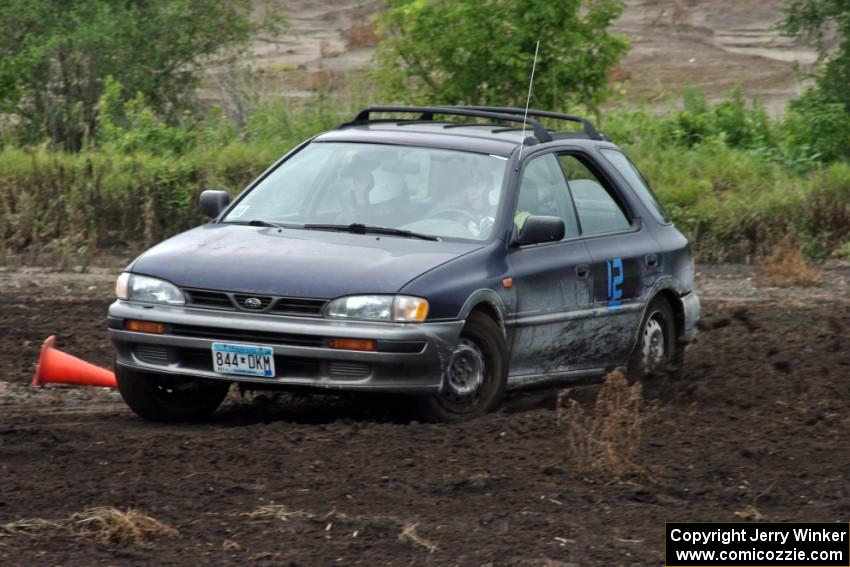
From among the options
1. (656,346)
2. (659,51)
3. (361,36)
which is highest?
(361,36)

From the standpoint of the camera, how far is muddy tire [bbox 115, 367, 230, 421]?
8.25m

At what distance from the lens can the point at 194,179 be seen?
1708 centimetres

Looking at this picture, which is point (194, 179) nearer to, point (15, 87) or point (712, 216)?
point (15, 87)

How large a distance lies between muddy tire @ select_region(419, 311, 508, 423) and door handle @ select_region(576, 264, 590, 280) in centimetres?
86

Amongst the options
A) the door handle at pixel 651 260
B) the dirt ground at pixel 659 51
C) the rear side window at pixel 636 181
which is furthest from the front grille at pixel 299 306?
the dirt ground at pixel 659 51

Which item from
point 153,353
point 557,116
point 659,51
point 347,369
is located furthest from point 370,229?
point 659,51

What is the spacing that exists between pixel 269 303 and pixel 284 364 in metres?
0.30

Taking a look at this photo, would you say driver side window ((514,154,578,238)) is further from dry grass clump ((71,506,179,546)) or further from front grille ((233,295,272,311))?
dry grass clump ((71,506,179,546))

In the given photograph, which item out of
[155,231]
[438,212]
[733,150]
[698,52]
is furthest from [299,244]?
[698,52]

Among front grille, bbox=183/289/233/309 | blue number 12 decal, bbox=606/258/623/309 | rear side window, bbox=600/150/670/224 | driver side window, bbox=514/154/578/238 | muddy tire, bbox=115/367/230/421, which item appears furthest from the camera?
rear side window, bbox=600/150/670/224

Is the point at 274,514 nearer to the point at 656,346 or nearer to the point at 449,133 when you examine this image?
the point at 449,133

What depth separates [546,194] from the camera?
360 inches

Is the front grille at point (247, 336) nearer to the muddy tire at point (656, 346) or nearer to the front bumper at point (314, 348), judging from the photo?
the front bumper at point (314, 348)

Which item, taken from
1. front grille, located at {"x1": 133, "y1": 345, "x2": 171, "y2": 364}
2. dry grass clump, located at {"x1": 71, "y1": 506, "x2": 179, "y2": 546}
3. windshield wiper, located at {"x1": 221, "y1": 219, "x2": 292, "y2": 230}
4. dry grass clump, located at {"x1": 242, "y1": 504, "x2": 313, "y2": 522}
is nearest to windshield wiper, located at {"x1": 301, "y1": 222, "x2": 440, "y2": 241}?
windshield wiper, located at {"x1": 221, "y1": 219, "x2": 292, "y2": 230}
